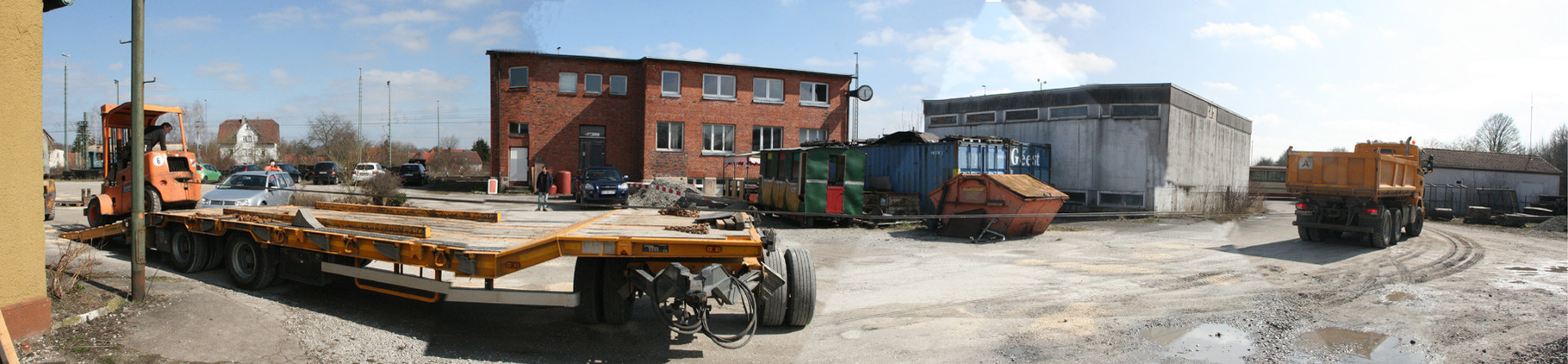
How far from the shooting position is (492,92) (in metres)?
30.0

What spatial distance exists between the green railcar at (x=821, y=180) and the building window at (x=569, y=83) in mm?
15449

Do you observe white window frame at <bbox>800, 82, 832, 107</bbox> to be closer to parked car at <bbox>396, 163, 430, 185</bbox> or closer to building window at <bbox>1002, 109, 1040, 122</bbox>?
building window at <bbox>1002, 109, 1040, 122</bbox>

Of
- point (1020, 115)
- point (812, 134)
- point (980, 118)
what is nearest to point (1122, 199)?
point (1020, 115)

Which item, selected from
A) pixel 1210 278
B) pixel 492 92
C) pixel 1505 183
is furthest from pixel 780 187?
pixel 1505 183

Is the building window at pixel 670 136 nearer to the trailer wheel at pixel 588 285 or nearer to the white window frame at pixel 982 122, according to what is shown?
the white window frame at pixel 982 122

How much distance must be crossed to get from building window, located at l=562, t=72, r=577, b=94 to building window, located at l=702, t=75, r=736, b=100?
523 centimetres

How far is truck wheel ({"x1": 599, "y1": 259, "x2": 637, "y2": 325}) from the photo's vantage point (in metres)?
5.82

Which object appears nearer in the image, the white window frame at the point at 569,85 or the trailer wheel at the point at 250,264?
the trailer wheel at the point at 250,264

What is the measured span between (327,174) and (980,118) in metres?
31.9

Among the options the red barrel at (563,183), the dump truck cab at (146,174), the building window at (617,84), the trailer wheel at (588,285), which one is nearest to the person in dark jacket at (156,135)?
the dump truck cab at (146,174)

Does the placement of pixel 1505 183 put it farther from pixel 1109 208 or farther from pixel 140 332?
pixel 140 332

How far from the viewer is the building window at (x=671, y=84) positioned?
1209 inches

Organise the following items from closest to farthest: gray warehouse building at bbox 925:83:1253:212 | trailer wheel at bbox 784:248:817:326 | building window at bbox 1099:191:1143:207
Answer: trailer wheel at bbox 784:248:817:326
gray warehouse building at bbox 925:83:1253:212
building window at bbox 1099:191:1143:207

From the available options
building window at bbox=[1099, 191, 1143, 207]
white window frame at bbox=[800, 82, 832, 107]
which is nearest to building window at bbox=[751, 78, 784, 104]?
white window frame at bbox=[800, 82, 832, 107]
